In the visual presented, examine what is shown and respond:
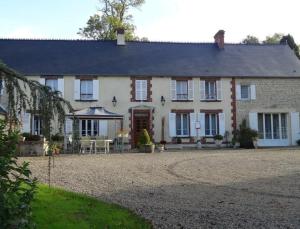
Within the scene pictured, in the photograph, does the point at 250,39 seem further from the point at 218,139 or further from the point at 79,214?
the point at 79,214

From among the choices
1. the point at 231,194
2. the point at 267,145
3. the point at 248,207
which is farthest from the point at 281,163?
the point at 267,145

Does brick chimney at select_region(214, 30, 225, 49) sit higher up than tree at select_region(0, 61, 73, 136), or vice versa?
brick chimney at select_region(214, 30, 225, 49)

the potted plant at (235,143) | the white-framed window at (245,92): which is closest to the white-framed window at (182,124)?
the potted plant at (235,143)

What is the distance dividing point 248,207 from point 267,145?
63.9ft

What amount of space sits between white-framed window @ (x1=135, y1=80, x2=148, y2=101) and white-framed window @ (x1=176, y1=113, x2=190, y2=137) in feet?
7.08

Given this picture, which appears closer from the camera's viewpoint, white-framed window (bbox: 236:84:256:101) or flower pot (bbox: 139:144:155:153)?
flower pot (bbox: 139:144:155:153)

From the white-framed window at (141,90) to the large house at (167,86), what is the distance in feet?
0.18

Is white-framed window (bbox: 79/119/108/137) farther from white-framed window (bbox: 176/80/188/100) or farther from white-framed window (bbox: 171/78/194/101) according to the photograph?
white-framed window (bbox: 176/80/188/100)

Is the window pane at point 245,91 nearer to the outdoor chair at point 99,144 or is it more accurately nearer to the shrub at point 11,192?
the outdoor chair at point 99,144

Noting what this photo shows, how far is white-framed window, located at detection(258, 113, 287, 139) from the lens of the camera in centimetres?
2662

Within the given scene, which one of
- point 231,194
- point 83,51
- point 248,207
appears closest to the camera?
point 248,207

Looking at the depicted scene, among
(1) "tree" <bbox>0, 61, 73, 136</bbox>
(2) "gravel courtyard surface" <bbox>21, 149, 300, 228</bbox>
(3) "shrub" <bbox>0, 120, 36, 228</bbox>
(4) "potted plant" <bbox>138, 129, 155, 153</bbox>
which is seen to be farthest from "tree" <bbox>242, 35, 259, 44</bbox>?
(3) "shrub" <bbox>0, 120, 36, 228</bbox>

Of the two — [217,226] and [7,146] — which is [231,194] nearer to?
[217,226]

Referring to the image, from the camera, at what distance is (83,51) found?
89.5 ft
